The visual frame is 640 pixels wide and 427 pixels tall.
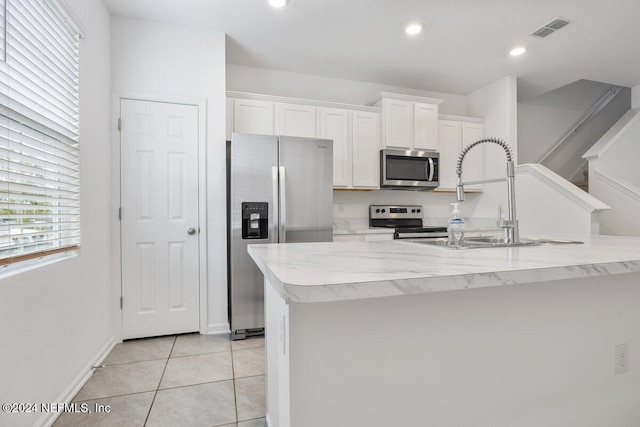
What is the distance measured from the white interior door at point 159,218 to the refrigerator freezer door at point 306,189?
2.60 ft

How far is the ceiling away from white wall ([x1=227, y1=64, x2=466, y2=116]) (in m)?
0.10

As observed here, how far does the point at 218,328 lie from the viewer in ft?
9.52

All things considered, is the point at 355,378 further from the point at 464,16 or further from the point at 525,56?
the point at 525,56

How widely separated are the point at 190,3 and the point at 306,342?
2717 millimetres

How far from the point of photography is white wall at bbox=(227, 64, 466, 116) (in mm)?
3693

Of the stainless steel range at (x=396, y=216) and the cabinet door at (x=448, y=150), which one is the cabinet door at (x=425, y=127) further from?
the stainless steel range at (x=396, y=216)

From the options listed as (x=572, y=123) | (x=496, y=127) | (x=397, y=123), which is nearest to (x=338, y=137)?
(x=397, y=123)

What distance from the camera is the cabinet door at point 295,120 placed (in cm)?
342

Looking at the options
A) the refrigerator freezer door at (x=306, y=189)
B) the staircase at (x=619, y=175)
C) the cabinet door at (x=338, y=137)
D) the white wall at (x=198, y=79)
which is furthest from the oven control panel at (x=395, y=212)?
the staircase at (x=619, y=175)

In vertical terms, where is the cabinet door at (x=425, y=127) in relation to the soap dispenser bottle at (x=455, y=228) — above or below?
above

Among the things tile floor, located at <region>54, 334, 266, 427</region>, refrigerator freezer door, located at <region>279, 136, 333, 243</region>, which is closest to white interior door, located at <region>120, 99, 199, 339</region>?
tile floor, located at <region>54, 334, 266, 427</region>

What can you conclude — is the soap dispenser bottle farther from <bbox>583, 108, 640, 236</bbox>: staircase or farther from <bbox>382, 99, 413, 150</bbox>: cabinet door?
<bbox>583, 108, 640, 236</bbox>: staircase

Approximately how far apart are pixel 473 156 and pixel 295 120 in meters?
2.41

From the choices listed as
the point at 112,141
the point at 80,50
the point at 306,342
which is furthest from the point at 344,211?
the point at 306,342
